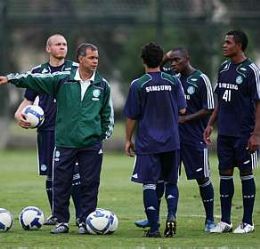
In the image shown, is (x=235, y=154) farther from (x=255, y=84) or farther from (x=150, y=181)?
(x=150, y=181)

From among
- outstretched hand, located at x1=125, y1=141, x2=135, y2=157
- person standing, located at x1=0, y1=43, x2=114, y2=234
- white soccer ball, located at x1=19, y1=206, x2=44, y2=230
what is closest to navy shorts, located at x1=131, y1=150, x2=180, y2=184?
outstretched hand, located at x1=125, y1=141, x2=135, y2=157

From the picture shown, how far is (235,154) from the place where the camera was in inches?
491

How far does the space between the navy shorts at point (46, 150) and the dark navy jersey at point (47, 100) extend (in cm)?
8

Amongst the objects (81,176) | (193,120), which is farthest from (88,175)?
(193,120)

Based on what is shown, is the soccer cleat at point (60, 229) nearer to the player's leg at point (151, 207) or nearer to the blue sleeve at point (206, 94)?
the player's leg at point (151, 207)

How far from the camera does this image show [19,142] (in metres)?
32.1

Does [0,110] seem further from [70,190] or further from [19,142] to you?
[70,190]

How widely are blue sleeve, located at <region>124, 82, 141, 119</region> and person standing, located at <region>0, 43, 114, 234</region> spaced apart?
1.63 feet

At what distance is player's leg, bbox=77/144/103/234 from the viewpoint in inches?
480

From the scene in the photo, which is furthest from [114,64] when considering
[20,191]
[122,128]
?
[20,191]

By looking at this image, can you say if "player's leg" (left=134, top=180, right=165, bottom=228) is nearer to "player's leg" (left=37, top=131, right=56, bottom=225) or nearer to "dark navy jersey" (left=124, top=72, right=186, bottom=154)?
"dark navy jersey" (left=124, top=72, right=186, bottom=154)

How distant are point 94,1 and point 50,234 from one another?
19.4 meters

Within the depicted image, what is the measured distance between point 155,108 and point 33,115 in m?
1.43

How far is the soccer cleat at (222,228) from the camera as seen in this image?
41.0ft
